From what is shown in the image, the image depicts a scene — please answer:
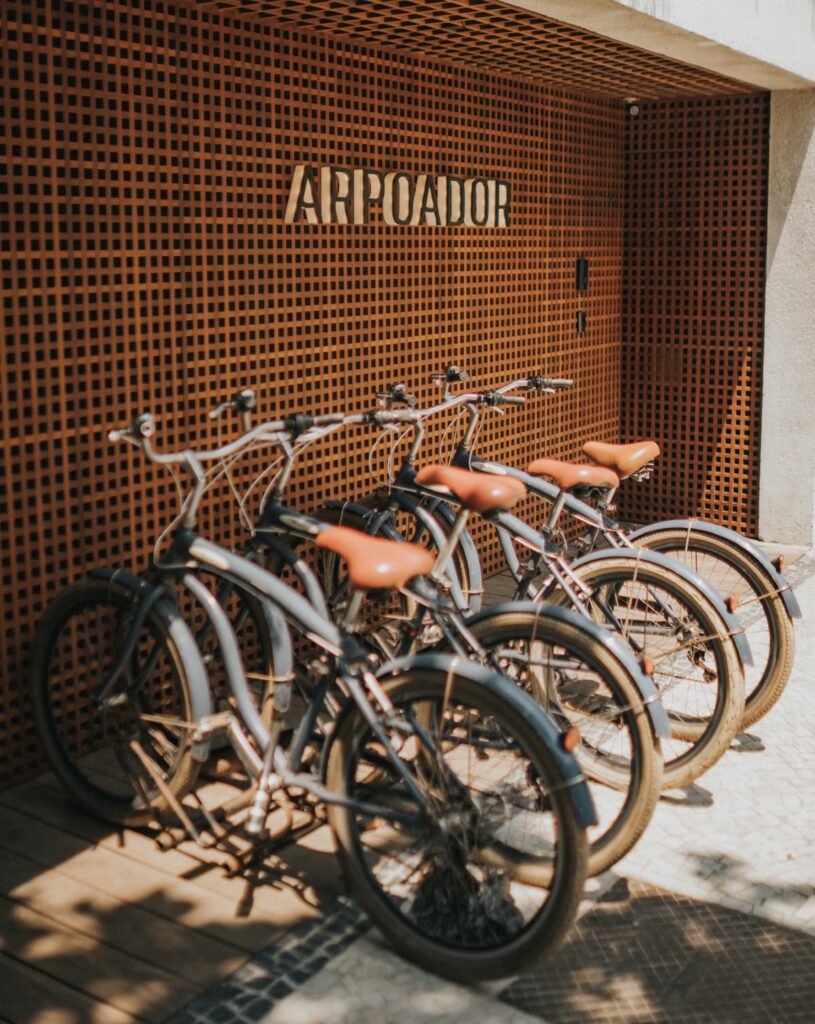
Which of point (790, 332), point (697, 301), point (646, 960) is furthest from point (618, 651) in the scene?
point (697, 301)

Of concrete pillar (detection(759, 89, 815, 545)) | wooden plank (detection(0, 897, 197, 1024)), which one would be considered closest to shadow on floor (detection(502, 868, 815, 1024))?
wooden plank (detection(0, 897, 197, 1024))

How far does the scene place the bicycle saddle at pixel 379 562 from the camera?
3471mm

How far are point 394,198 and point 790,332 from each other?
332 cm

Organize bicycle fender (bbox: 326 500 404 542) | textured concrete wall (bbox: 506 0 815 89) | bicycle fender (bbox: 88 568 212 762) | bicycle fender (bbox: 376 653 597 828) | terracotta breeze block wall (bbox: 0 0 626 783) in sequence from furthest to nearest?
textured concrete wall (bbox: 506 0 815 89) < bicycle fender (bbox: 326 500 404 542) < terracotta breeze block wall (bbox: 0 0 626 783) < bicycle fender (bbox: 88 568 212 762) < bicycle fender (bbox: 376 653 597 828)

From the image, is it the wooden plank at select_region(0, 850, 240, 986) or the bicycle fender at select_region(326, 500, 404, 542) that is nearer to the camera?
the wooden plank at select_region(0, 850, 240, 986)

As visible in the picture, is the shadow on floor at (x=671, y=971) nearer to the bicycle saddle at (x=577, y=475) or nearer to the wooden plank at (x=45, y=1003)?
the wooden plank at (x=45, y=1003)

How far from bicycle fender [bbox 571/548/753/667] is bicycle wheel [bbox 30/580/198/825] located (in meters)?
1.60

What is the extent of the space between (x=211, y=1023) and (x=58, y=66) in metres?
3.43

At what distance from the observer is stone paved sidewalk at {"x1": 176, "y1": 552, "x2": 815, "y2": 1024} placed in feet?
11.0

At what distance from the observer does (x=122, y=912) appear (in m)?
3.85

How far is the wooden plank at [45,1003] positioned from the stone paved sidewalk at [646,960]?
0.80ft

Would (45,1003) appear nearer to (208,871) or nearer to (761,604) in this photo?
(208,871)

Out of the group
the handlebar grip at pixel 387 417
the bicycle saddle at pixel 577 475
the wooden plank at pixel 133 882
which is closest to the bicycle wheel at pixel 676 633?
the bicycle saddle at pixel 577 475

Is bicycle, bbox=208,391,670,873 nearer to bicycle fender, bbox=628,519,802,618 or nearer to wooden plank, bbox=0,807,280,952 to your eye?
wooden plank, bbox=0,807,280,952
